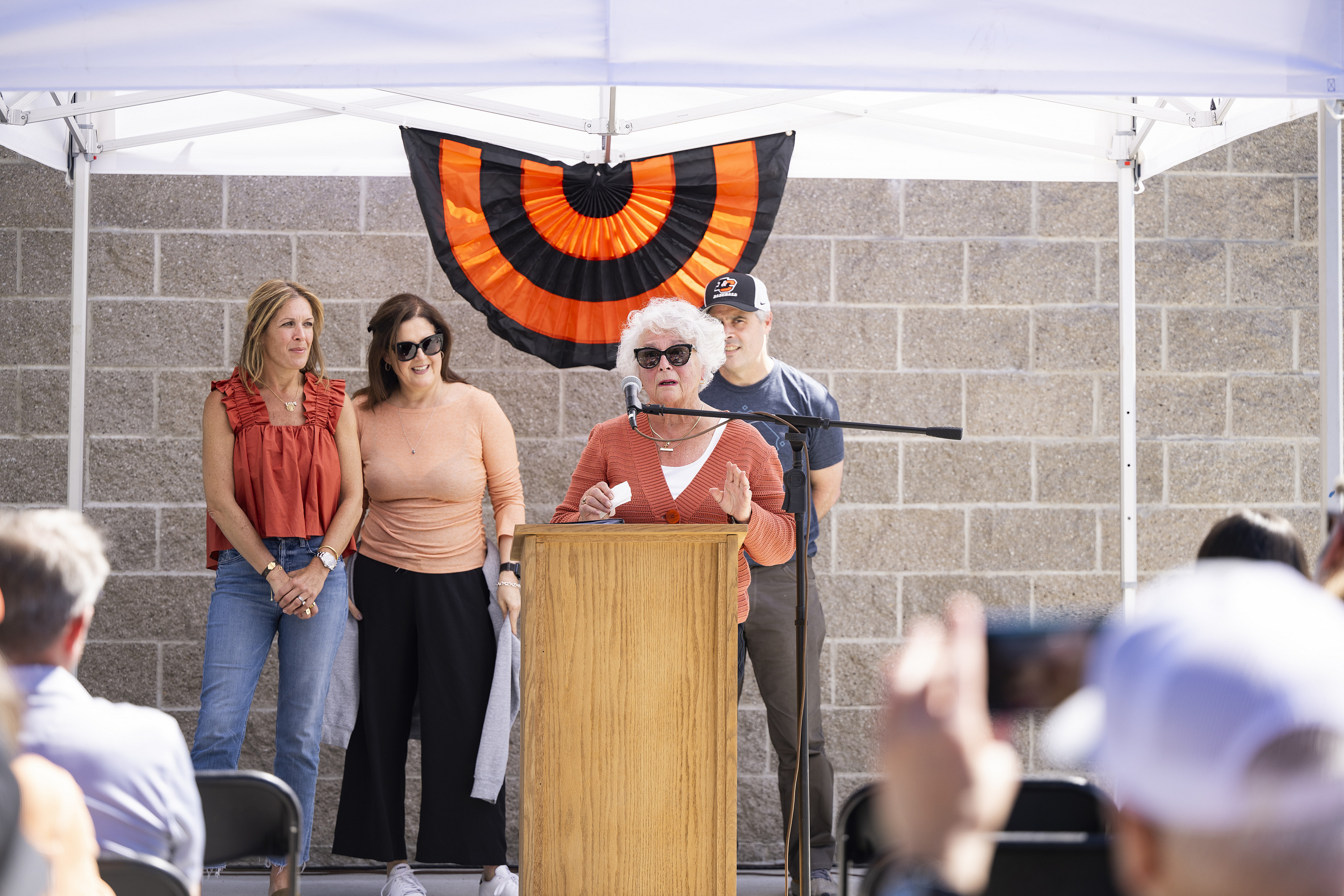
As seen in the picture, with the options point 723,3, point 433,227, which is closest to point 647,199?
point 433,227

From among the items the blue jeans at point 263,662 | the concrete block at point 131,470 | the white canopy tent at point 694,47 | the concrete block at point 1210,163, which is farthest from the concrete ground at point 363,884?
the concrete block at point 1210,163

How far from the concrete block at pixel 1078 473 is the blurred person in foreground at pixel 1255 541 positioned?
2.31 m

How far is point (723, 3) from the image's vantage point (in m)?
2.19

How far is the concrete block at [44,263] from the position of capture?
402 centimetres

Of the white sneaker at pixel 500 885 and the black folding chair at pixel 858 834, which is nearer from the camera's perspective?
the black folding chair at pixel 858 834

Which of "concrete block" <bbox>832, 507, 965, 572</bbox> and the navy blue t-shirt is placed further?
"concrete block" <bbox>832, 507, 965, 572</bbox>

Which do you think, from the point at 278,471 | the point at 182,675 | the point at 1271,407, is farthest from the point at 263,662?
the point at 1271,407

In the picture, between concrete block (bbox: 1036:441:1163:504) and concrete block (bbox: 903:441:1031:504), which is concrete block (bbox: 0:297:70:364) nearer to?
concrete block (bbox: 903:441:1031:504)

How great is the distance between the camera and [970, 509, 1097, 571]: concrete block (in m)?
4.21

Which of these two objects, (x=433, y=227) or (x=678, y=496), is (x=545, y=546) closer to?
(x=678, y=496)

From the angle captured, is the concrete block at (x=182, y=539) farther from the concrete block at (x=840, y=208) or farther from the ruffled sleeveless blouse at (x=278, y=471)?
the concrete block at (x=840, y=208)

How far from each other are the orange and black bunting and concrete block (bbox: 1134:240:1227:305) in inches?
59.4

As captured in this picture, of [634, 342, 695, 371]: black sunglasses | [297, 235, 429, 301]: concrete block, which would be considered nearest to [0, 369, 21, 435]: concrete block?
[297, 235, 429, 301]: concrete block

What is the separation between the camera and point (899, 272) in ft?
13.8
